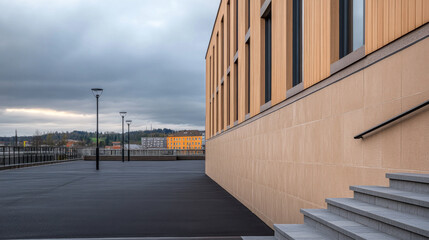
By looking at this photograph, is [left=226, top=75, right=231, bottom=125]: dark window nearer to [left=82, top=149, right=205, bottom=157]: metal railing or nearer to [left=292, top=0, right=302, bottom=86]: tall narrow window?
[left=292, top=0, right=302, bottom=86]: tall narrow window

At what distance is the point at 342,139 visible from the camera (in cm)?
582

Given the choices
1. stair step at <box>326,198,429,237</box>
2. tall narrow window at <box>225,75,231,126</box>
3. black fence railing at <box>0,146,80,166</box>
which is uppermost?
tall narrow window at <box>225,75,231,126</box>

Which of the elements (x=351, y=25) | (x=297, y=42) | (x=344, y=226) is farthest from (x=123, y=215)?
(x=344, y=226)

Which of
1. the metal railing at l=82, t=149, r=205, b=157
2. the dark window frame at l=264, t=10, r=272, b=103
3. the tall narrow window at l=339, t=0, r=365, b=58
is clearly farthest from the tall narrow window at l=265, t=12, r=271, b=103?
the metal railing at l=82, t=149, r=205, b=157

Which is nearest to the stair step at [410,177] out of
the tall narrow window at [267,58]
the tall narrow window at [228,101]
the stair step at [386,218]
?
the stair step at [386,218]

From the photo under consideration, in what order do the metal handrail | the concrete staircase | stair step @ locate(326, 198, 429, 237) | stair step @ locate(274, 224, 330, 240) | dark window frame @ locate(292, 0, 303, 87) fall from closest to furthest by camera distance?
stair step @ locate(326, 198, 429, 237), the concrete staircase, the metal handrail, stair step @ locate(274, 224, 330, 240), dark window frame @ locate(292, 0, 303, 87)

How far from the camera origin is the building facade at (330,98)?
4.37m

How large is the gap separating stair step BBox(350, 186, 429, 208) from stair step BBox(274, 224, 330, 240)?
69 centimetres

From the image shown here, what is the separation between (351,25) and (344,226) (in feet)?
10.9

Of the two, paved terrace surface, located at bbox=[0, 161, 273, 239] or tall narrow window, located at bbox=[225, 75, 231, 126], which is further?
tall narrow window, located at bbox=[225, 75, 231, 126]

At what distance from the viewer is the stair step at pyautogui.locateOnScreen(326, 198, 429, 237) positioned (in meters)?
3.26

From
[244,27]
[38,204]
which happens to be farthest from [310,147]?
[38,204]

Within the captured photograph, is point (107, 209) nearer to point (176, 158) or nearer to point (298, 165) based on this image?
point (298, 165)

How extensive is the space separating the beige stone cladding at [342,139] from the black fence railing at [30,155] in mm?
27320
